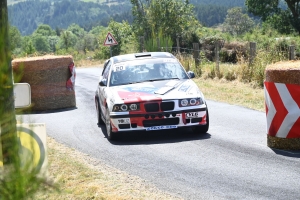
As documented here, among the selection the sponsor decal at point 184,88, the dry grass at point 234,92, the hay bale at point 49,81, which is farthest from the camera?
the hay bale at point 49,81

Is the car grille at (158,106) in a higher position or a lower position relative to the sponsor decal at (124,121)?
higher

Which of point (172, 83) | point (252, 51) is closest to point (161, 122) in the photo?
point (172, 83)

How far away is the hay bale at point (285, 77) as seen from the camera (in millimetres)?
8586

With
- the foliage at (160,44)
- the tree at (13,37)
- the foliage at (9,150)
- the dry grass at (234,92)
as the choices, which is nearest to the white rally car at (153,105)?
the dry grass at (234,92)

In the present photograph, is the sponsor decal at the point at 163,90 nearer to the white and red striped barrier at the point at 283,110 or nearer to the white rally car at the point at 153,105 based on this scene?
the white rally car at the point at 153,105

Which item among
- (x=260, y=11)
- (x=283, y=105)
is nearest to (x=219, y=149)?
(x=283, y=105)

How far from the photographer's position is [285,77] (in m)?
8.71

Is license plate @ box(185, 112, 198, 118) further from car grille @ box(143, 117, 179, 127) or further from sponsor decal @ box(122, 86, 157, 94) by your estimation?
sponsor decal @ box(122, 86, 157, 94)

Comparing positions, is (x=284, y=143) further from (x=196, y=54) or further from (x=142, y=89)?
(x=196, y=54)

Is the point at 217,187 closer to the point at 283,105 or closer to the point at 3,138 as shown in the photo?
the point at 283,105

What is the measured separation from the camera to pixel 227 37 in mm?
46844

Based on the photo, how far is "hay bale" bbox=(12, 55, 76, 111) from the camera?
15.9 meters

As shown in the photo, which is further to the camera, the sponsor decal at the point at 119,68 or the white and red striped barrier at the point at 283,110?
the sponsor decal at the point at 119,68

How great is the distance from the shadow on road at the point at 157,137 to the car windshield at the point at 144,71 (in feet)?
3.51
